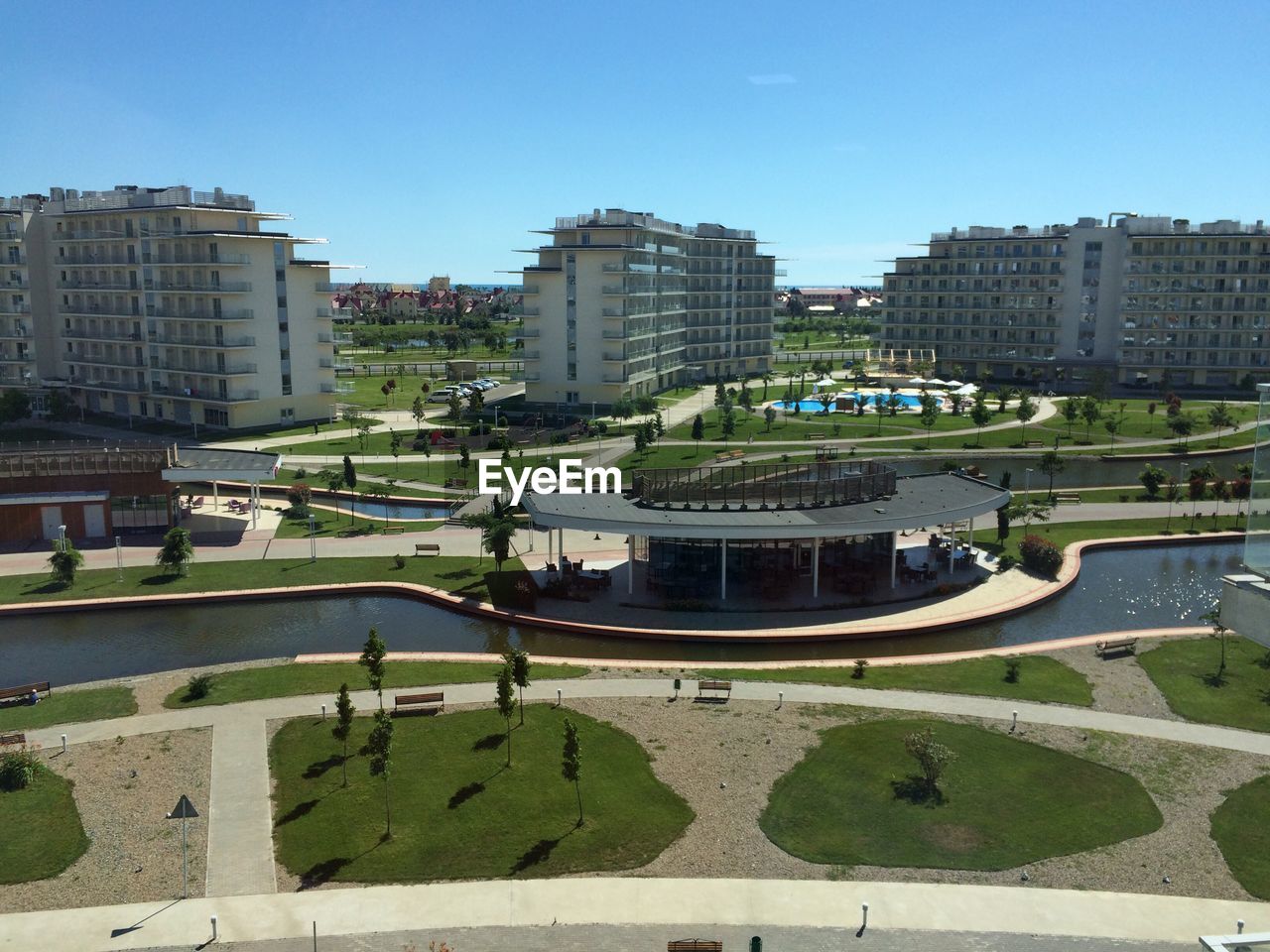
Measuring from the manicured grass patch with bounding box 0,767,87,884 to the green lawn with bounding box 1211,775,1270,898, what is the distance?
972 inches

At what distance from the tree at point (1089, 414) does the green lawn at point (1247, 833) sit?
62568 millimetres

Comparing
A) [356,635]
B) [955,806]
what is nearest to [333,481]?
[356,635]

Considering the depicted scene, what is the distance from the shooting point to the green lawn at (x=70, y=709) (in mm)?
28734

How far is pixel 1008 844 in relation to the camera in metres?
22.2

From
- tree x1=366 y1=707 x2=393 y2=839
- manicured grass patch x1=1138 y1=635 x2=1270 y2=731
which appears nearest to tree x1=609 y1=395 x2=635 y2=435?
manicured grass patch x1=1138 y1=635 x2=1270 y2=731

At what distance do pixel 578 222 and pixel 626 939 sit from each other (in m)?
83.7

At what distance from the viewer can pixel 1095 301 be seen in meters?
121

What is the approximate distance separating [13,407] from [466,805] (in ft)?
254

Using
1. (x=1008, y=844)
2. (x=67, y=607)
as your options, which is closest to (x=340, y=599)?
(x=67, y=607)

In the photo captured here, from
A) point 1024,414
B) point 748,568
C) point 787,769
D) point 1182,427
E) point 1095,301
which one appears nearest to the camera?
point 787,769

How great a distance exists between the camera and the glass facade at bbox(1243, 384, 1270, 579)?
10748 millimetres

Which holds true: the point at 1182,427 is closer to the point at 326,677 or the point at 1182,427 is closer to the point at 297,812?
the point at 326,677

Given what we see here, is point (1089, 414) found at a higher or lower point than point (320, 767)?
higher

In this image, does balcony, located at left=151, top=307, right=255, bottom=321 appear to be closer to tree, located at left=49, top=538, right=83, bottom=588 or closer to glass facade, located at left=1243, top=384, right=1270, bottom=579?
tree, located at left=49, top=538, right=83, bottom=588
